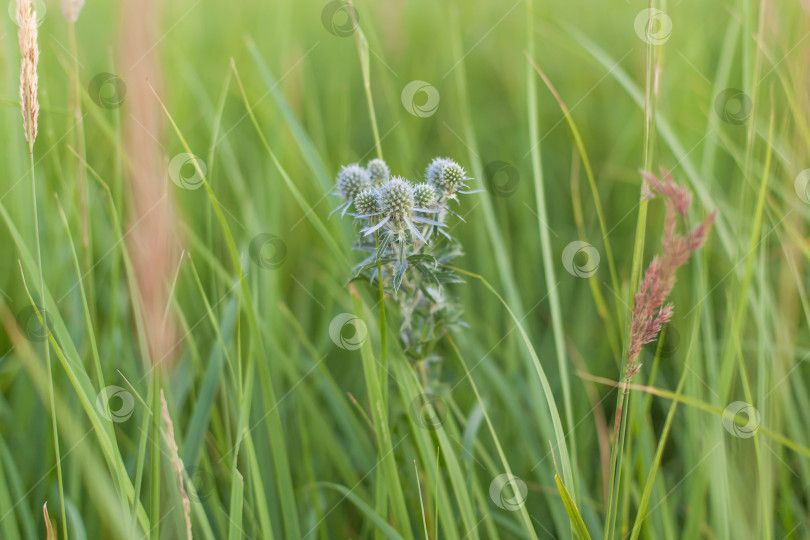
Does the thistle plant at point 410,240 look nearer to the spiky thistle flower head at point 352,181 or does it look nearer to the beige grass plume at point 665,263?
the spiky thistle flower head at point 352,181

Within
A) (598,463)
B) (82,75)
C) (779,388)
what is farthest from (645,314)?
(82,75)

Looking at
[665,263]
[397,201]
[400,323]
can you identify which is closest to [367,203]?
[397,201]

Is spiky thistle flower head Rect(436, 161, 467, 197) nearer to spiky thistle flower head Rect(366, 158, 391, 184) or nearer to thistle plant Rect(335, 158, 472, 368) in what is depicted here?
Result: thistle plant Rect(335, 158, 472, 368)

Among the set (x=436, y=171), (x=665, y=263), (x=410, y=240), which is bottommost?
(x=665, y=263)

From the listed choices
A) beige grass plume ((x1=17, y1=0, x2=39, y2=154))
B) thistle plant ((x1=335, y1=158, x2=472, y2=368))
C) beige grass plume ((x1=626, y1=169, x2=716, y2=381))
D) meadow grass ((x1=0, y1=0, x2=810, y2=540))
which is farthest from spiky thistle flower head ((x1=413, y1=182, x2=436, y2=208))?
beige grass plume ((x1=17, y1=0, x2=39, y2=154))

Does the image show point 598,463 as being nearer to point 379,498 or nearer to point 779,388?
point 779,388

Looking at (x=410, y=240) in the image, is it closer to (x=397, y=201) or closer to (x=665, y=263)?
(x=397, y=201)

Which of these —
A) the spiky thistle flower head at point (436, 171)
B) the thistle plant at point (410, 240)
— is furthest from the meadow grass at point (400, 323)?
the spiky thistle flower head at point (436, 171)
